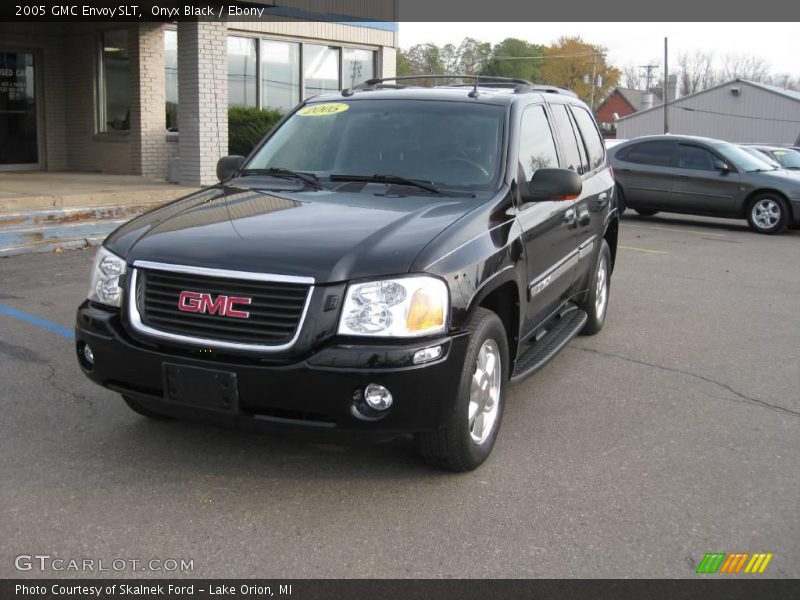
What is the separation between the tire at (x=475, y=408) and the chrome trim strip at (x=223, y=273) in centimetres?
84

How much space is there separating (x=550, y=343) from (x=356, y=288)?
87.7 inches

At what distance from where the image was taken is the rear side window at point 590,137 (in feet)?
21.9

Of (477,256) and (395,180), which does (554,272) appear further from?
(477,256)

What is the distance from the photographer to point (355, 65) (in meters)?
18.6

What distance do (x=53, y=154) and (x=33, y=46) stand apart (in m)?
1.90

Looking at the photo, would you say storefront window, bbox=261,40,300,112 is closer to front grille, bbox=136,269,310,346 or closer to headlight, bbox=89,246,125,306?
headlight, bbox=89,246,125,306

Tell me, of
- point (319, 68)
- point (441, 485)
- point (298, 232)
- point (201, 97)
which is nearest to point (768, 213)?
point (319, 68)

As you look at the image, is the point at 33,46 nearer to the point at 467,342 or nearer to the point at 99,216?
the point at 99,216

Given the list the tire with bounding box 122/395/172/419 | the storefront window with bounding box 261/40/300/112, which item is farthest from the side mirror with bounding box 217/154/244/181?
the storefront window with bounding box 261/40/300/112

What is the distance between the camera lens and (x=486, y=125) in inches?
200

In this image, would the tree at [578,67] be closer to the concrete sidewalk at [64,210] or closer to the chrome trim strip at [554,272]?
the concrete sidewalk at [64,210]

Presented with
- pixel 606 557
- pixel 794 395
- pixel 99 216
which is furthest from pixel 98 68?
pixel 606 557

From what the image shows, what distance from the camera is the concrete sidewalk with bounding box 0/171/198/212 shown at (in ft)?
33.9

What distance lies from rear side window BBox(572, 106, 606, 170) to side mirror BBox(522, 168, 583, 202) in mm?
1944
